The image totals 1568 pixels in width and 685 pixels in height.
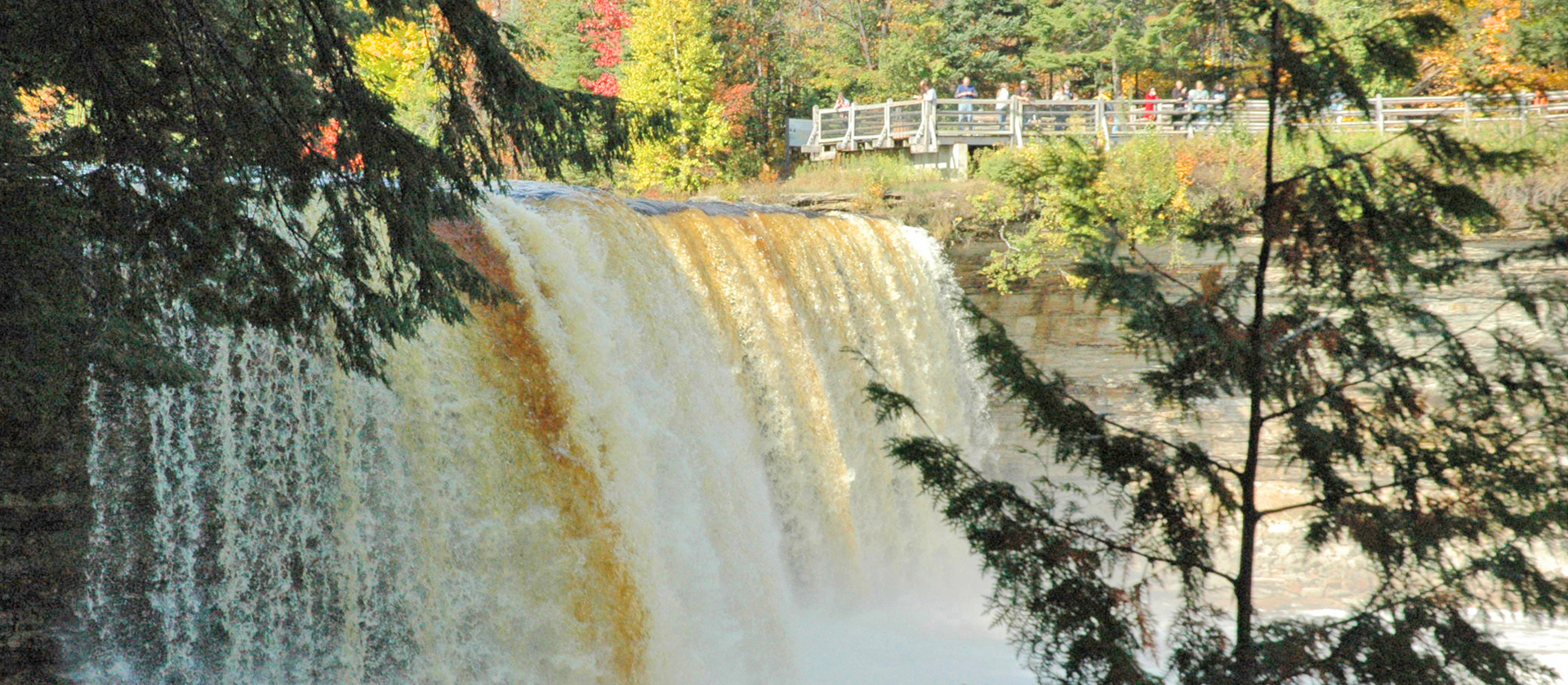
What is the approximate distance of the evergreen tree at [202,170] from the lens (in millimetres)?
4293

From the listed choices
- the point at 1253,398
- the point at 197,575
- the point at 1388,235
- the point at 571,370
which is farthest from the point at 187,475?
the point at 1388,235

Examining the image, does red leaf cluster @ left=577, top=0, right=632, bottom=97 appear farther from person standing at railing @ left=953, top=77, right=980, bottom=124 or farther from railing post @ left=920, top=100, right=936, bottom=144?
railing post @ left=920, top=100, right=936, bottom=144

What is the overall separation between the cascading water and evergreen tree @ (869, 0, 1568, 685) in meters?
3.47

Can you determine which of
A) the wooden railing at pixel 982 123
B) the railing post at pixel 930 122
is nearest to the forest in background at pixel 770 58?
the wooden railing at pixel 982 123

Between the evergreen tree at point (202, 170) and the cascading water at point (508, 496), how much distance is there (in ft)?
4.30

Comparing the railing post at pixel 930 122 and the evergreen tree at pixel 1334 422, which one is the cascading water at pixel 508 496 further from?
the railing post at pixel 930 122

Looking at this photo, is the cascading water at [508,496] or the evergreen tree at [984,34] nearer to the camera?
the cascading water at [508,496]

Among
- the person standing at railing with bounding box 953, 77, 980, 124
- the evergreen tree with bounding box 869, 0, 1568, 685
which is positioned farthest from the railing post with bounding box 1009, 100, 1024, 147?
the evergreen tree with bounding box 869, 0, 1568, 685

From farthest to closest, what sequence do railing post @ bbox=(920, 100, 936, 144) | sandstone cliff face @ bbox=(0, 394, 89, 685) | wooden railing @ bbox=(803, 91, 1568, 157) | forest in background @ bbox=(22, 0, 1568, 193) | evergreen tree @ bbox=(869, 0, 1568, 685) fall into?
forest in background @ bbox=(22, 0, 1568, 193) < railing post @ bbox=(920, 100, 936, 144) < wooden railing @ bbox=(803, 91, 1568, 157) < sandstone cliff face @ bbox=(0, 394, 89, 685) < evergreen tree @ bbox=(869, 0, 1568, 685)

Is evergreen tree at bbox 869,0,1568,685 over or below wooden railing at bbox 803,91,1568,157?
below

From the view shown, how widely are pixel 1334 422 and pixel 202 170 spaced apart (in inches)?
163

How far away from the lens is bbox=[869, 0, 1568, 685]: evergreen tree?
11.8ft

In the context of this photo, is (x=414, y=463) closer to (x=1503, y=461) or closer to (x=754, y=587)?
(x=754, y=587)

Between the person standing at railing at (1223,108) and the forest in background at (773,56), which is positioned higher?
the forest in background at (773,56)
